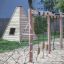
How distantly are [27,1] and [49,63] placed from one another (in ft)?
75.2

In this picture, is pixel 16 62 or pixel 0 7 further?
pixel 0 7

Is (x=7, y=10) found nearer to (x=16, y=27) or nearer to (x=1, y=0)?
(x=1, y=0)

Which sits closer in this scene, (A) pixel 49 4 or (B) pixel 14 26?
(B) pixel 14 26

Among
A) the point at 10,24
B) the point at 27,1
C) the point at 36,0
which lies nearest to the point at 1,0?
the point at 27,1

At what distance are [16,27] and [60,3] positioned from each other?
4.77m

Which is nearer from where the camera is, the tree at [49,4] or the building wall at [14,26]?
the building wall at [14,26]

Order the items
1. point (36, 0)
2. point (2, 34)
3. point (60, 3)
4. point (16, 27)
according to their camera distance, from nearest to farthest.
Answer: point (16, 27), point (2, 34), point (60, 3), point (36, 0)

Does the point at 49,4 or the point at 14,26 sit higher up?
the point at 49,4

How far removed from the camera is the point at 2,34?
2284cm

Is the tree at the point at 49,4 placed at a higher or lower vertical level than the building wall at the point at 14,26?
higher

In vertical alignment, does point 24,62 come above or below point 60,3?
below

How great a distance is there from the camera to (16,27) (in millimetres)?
21297

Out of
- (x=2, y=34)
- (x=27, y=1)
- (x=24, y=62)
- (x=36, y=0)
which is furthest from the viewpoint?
(x=36, y=0)

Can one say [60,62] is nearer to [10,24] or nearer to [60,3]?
[10,24]
